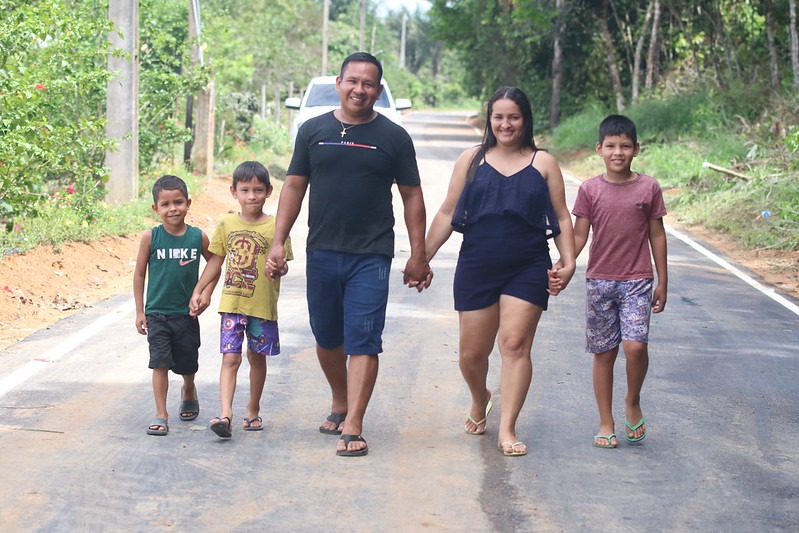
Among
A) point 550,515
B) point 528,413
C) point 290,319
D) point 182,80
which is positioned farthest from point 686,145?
point 550,515

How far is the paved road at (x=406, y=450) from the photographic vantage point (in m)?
4.98

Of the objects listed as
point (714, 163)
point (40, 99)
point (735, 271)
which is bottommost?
point (735, 271)

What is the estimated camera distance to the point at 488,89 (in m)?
50.9

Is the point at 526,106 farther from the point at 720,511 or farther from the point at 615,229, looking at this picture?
the point at 720,511

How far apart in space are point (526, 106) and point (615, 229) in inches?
31.2

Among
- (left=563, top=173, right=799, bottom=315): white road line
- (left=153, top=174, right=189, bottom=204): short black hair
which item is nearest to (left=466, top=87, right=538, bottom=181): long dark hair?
(left=153, top=174, right=189, bottom=204): short black hair

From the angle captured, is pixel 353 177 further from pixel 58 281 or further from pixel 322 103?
pixel 322 103

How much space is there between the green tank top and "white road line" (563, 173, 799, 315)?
21.3 ft

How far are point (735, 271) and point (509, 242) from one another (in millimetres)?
8093

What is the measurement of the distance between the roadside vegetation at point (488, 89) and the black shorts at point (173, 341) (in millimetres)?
4315

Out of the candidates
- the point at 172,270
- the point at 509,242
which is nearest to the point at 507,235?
the point at 509,242

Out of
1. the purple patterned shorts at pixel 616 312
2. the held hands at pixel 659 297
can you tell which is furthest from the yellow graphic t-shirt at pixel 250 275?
the held hands at pixel 659 297

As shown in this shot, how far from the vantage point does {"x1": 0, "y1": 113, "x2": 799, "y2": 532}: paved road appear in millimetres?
4980

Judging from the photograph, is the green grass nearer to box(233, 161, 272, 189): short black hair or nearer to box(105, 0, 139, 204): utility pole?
box(105, 0, 139, 204): utility pole
